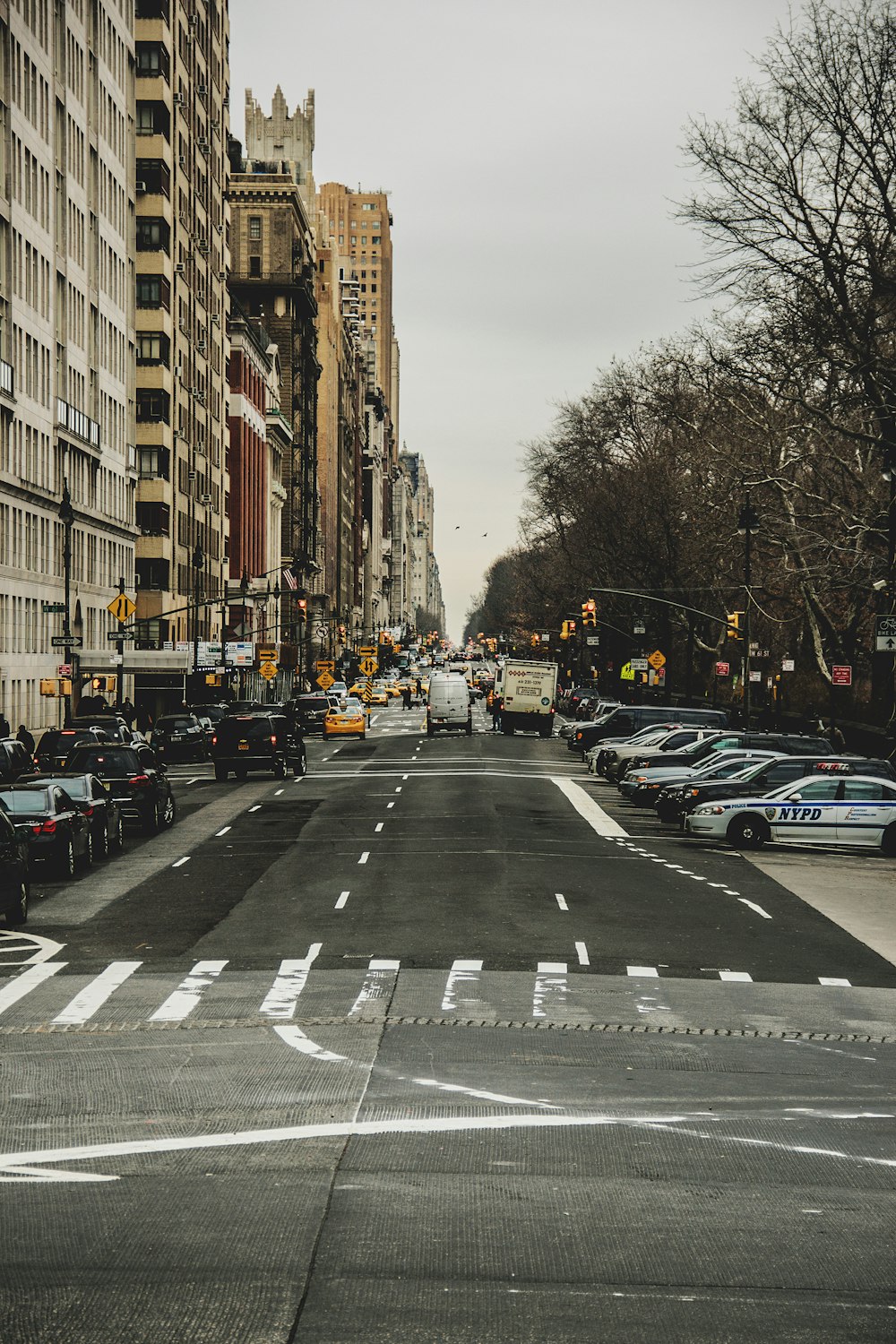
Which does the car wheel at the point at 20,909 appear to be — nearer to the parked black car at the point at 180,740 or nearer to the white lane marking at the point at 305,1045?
the white lane marking at the point at 305,1045

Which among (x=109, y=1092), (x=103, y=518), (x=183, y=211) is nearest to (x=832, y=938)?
(x=109, y=1092)

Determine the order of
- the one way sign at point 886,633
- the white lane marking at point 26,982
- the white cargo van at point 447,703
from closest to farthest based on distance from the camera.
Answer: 1. the white lane marking at point 26,982
2. the one way sign at point 886,633
3. the white cargo van at point 447,703

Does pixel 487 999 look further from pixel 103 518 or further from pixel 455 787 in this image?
pixel 103 518

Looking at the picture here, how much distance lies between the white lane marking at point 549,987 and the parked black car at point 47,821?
10131 millimetres

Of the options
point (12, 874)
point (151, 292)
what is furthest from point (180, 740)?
point (151, 292)

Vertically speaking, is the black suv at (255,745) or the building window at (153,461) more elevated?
the building window at (153,461)

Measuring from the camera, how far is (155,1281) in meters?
7.42

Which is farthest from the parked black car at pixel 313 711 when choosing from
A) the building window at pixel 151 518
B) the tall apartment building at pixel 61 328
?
the building window at pixel 151 518

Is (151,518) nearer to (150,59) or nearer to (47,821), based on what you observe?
(150,59)

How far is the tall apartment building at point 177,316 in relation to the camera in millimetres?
89750

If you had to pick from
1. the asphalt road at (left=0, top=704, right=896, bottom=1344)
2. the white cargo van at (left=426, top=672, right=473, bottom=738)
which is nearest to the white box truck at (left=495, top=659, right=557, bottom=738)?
the white cargo van at (left=426, top=672, right=473, bottom=738)

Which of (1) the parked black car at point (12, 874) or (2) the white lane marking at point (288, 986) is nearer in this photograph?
(2) the white lane marking at point (288, 986)

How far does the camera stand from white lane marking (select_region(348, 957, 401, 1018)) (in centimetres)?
1534

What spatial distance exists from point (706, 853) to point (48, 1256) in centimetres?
2300
